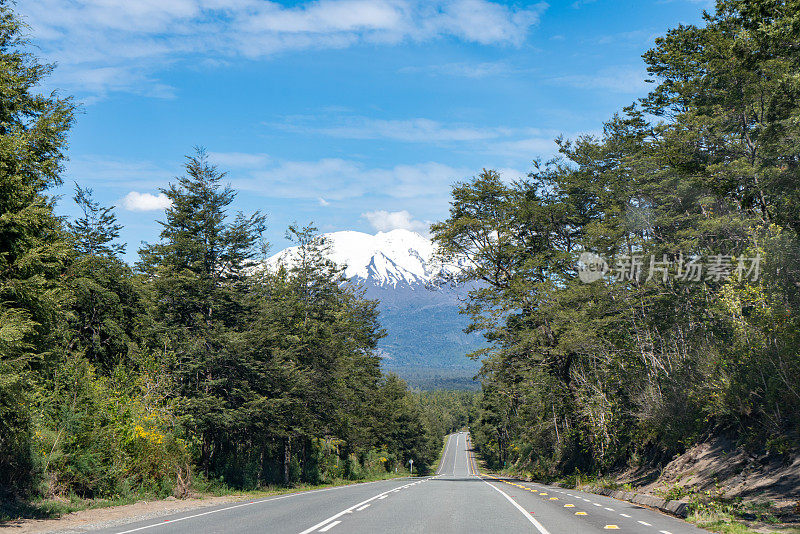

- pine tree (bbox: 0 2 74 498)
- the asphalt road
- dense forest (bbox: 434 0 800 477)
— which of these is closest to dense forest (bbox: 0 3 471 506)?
pine tree (bbox: 0 2 74 498)

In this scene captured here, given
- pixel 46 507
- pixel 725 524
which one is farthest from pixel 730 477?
pixel 46 507

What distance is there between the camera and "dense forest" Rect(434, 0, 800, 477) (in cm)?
1443

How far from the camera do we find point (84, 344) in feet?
92.5

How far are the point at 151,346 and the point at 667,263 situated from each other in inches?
1008

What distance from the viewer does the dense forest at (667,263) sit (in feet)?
47.3

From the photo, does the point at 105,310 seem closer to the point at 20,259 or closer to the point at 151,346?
the point at 151,346

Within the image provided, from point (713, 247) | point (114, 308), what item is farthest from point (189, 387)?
point (713, 247)

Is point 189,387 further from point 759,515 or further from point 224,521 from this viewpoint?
point 759,515

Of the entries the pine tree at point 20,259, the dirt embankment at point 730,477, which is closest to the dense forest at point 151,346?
the pine tree at point 20,259

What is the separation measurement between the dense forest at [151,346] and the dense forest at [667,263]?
12.3m

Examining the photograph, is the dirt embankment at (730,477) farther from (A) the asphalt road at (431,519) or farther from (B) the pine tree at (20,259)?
(B) the pine tree at (20,259)

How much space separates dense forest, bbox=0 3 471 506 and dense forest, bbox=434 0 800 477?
1231 cm

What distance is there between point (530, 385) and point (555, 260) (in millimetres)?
8347

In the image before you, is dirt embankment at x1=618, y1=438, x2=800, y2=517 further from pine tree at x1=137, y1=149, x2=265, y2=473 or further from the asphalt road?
pine tree at x1=137, y1=149, x2=265, y2=473
